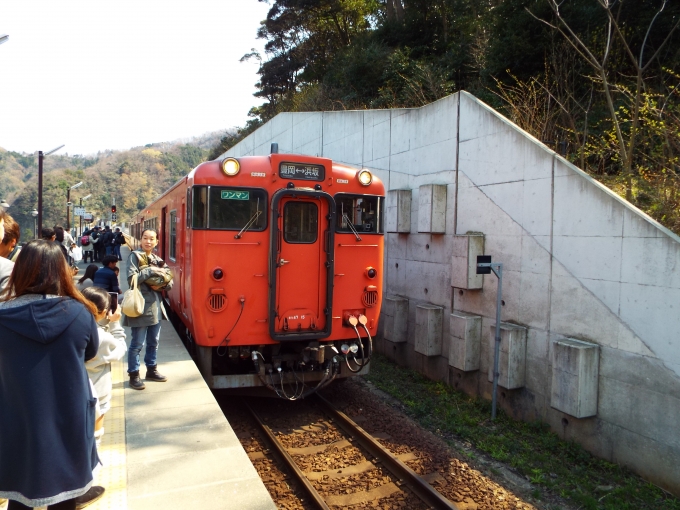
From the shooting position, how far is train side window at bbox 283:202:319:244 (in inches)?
260

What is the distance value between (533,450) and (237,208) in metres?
4.79

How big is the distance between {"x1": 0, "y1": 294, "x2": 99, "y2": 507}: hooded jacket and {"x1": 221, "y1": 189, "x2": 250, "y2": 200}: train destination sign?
3.96 metres

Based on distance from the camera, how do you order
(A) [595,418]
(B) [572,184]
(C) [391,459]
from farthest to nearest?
(B) [572,184] < (A) [595,418] < (C) [391,459]

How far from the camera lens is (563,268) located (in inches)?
260

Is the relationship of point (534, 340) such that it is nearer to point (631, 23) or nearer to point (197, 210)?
point (197, 210)

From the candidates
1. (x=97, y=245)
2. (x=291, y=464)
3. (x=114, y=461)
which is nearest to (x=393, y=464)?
(x=291, y=464)

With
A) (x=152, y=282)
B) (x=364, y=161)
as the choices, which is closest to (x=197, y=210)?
(x=152, y=282)

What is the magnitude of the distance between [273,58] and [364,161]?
2217 cm

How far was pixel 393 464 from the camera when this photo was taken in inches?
219

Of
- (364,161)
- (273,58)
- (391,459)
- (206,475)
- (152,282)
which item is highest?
(273,58)

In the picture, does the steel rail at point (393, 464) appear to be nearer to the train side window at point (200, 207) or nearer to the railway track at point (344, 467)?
the railway track at point (344, 467)

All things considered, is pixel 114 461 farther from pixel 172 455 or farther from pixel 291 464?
pixel 291 464

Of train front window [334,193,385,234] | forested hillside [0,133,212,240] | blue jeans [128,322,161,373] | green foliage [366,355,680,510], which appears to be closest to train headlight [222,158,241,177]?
train front window [334,193,385,234]

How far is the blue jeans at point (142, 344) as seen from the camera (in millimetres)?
5797
